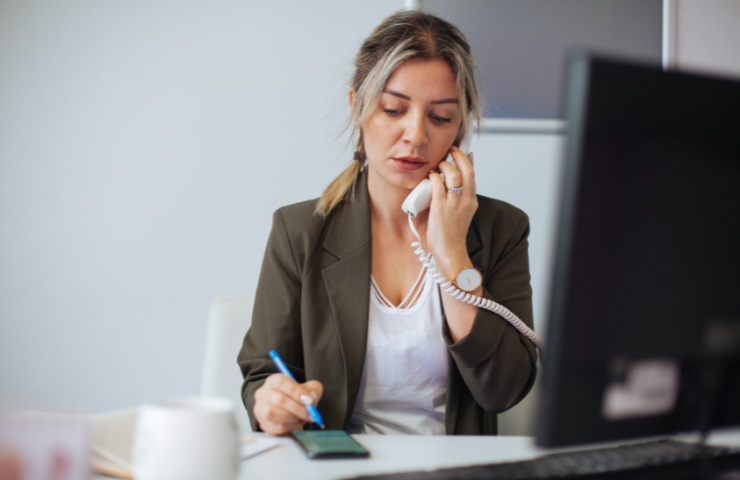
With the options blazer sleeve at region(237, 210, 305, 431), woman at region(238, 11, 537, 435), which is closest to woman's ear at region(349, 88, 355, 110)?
woman at region(238, 11, 537, 435)

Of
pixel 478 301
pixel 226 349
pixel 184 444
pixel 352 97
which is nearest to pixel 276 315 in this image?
pixel 226 349

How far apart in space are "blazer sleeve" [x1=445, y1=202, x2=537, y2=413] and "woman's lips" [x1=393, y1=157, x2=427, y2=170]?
0.59ft

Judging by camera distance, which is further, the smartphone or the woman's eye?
the woman's eye

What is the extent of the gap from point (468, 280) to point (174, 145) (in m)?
1.16

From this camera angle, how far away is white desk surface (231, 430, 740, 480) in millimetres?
884

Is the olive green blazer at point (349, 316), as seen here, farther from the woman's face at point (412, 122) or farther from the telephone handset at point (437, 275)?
the woman's face at point (412, 122)

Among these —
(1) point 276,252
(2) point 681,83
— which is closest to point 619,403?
(2) point 681,83

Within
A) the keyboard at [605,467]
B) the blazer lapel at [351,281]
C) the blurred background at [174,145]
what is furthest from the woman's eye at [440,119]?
the keyboard at [605,467]

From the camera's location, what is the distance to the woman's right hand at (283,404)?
1.07 meters

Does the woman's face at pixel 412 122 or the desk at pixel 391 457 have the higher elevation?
the woman's face at pixel 412 122

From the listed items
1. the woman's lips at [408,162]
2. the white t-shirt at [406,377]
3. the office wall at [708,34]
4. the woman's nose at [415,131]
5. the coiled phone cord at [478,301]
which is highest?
the office wall at [708,34]

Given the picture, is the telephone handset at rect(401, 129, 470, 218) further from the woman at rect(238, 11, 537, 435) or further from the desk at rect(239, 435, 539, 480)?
the desk at rect(239, 435, 539, 480)

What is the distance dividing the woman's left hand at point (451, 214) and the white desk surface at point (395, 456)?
0.44 meters

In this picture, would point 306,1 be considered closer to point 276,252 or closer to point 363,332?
A: point 276,252
